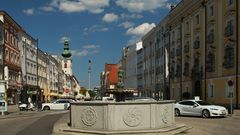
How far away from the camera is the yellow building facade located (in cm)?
4488

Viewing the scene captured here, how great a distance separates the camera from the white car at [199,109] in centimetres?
3148

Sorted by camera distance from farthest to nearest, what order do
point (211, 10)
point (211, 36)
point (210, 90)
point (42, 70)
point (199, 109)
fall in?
point (42, 70) < point (210, 90) < point (211, 10) < point (211, 36) < point (199, 109)

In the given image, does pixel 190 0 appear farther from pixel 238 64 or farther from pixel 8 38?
pixel 8 38

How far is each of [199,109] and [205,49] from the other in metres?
21.5

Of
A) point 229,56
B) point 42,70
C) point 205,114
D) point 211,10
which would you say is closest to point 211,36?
point 211,10

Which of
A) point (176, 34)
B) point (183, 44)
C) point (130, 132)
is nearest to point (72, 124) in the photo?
point (130, 132)

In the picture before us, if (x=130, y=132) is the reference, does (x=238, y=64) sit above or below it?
above

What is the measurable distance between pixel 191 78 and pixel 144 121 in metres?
41.9

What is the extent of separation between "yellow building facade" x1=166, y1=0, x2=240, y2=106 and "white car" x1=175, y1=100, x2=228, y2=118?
471 inches

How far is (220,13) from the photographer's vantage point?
4791 centimetres

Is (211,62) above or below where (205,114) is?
above

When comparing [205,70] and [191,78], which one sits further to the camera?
[191,78]

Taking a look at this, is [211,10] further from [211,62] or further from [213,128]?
[213,128]

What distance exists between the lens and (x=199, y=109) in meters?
32.3
